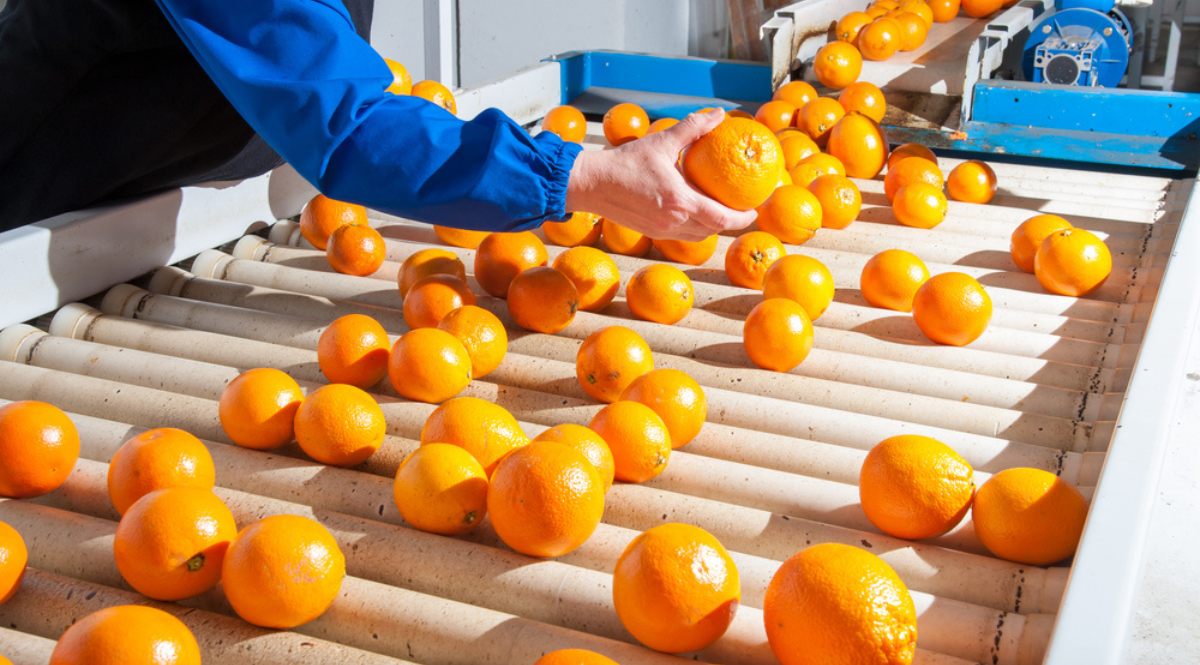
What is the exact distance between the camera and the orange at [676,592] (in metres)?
0.92

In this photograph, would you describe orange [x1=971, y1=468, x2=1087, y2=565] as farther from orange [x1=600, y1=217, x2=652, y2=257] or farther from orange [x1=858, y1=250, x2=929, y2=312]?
orange [x1=600, y1=217, x2=652, y2=257]

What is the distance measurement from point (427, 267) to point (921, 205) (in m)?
1.18

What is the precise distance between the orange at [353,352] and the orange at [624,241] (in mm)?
680

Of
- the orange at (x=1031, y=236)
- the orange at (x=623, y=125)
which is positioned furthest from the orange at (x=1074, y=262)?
the orange at (x=623, y=125)

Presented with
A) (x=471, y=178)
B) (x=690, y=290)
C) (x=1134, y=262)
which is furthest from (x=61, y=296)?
(x=1134, y=262)

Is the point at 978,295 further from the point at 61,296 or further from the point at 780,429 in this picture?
the point at 61,296

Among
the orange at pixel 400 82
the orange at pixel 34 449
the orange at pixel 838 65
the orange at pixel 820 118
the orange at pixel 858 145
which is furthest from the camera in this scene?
the orange at pixel 838 65

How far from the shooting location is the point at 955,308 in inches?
61.4

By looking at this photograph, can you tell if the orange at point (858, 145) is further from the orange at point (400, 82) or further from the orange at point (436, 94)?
the orange at point (400, 82)

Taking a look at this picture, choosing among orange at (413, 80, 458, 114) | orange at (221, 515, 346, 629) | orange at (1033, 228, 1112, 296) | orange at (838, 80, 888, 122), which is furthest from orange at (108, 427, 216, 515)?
orange at (838, 80, 888, 122)

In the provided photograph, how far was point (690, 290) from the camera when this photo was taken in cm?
172

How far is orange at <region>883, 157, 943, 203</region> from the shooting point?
2182mm

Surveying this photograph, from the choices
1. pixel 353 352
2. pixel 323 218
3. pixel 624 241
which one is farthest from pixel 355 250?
pixel 624 241

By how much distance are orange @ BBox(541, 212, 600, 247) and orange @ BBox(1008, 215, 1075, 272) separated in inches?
36.9
